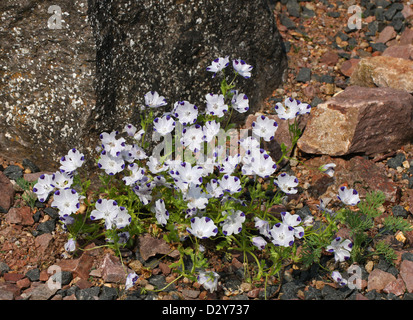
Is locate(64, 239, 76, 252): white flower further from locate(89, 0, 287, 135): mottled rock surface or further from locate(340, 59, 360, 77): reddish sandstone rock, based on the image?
locate(340, 59, 360, 77): reddish sandstone rock

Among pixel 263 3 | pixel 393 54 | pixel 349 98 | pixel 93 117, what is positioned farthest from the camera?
pixel 393 54

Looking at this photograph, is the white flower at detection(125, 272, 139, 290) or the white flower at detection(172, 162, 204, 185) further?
the white flower at detection(172, 162, 204, 185)

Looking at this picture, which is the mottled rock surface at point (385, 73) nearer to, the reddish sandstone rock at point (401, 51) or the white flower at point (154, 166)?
the reddish sandstone rock at point (401, 51)

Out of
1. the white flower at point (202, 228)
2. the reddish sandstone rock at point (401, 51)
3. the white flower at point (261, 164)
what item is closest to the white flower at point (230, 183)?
the white flower at point (261, 164)

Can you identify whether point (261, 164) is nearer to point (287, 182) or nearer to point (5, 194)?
point (287, 182)

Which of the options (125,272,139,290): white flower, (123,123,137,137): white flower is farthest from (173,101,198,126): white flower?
(125,272,139,290): white flower

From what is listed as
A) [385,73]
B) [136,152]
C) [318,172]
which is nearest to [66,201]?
[136,152]
